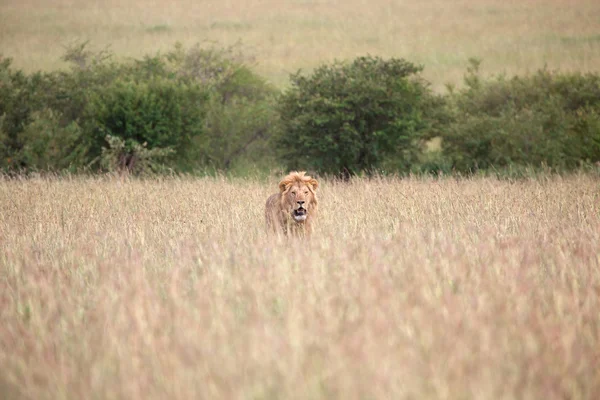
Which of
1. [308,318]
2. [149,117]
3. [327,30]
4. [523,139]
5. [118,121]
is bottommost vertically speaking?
[308,318]

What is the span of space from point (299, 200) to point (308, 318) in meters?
4.86

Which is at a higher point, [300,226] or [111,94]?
[111,94]

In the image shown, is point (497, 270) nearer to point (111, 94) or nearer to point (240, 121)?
point (111, 94)

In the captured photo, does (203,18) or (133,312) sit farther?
(203,18)

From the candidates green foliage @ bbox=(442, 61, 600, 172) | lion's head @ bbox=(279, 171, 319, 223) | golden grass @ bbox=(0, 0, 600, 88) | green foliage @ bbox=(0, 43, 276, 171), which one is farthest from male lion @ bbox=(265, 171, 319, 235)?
golden grass @ bbox=(0, 0, 600, 88)

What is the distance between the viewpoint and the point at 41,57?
64.2 meters

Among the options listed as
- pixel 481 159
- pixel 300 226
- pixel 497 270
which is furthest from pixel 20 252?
pixel 481 159

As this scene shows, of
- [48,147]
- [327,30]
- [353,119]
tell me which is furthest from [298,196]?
[327,30]

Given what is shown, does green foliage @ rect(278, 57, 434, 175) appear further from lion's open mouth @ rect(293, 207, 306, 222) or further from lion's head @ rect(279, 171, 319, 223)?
lion's open mouth @ rect(293, 207, 306, 222)

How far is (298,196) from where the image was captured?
31.0 feet

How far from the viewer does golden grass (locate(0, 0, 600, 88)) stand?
67.8 metres

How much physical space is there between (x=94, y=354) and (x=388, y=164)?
22803 mm

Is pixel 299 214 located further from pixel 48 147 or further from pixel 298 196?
pixel 48 147

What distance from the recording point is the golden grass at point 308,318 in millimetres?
3707
